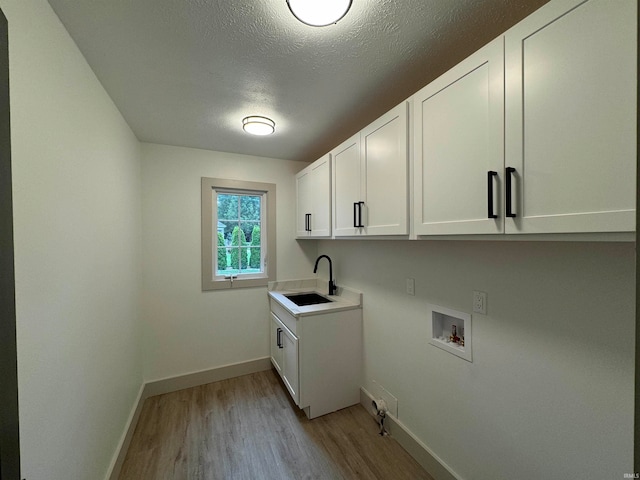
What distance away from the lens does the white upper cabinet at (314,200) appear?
2189 mm

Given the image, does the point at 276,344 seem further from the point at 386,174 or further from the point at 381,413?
the point at 386,174

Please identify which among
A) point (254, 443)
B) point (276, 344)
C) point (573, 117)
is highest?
point (573, 117)

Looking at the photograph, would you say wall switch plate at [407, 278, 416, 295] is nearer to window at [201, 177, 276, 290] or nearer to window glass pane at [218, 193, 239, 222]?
window at [201, 177, 276, 290]

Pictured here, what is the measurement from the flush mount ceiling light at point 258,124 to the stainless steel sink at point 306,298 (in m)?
1.62

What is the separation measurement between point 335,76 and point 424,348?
1.75m

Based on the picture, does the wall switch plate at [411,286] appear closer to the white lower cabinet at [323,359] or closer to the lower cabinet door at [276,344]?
the white lower cabinet at [323,359]

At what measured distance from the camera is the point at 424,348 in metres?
1.63

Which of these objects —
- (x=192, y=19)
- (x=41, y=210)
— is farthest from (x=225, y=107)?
(x=41, y=210)

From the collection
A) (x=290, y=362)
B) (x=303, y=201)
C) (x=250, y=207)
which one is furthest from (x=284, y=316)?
(x=250, y=207)

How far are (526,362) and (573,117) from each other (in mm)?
1008

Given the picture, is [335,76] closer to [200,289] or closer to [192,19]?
[192,19]

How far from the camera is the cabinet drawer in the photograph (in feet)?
6.90

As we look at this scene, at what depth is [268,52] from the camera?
47.7 inches

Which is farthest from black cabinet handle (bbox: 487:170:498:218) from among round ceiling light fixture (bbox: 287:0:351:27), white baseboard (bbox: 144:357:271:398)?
white baseboard (bbox: 144:357:271:398)
